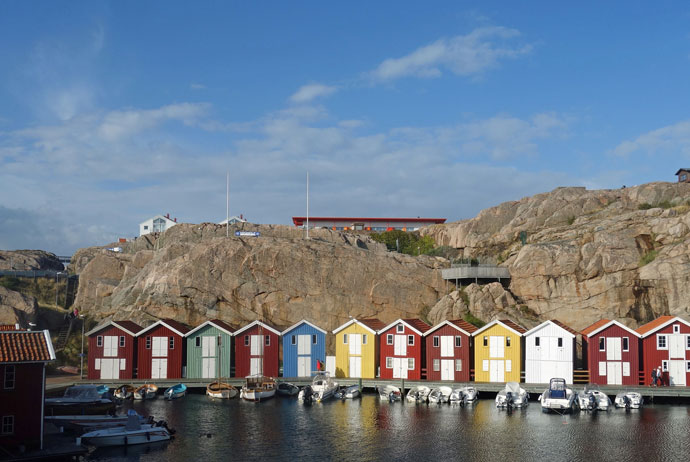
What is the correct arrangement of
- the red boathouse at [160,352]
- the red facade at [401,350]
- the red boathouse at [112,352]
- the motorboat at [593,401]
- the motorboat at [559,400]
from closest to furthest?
the motorboat at [559,400]
the motorboat at [593,401]
the red facade at [401,350]
the red boathouse at [112,352]
the red boathouse at [160,352]

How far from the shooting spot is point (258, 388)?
2504 inches

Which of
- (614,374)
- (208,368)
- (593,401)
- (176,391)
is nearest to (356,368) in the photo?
(208,368)

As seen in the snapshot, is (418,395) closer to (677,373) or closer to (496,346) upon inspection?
(496,346)

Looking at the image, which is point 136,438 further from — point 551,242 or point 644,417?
point 551,242

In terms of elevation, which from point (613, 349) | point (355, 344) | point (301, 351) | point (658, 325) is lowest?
point (301, 351)

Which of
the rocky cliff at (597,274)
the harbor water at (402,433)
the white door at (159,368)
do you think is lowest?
the harbor water at (402,433)

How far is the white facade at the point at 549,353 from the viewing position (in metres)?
65.2

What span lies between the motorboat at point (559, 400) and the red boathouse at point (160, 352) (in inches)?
1462

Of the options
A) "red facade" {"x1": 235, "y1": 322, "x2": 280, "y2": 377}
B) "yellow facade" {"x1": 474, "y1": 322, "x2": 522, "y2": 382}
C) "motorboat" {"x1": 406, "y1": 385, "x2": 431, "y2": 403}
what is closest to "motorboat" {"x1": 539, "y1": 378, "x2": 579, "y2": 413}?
"yellow facade" {"x1": 474, "y1": 322, "x2": 522, "y2": 382}

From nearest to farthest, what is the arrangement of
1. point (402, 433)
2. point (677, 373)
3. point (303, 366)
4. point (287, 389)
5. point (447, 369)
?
point (402, 433)
point (677, 373)
point (287, 389)
point (447, 369)
point (303, 366)

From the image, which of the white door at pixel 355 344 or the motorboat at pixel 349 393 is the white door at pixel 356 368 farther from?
the motorboat at pixel 349 393

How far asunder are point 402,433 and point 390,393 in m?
15.4

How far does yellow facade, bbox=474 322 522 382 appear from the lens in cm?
6700

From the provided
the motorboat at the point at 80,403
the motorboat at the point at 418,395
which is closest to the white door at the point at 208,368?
the motorboat at the point at 80,403
